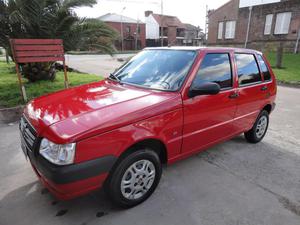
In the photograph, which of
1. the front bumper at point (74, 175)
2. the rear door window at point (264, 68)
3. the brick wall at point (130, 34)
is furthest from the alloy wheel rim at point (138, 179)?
the brick wall at point (130, 34)

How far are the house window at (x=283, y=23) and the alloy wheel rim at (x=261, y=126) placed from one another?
22142mm

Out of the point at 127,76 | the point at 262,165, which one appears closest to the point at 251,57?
the point at 262,165

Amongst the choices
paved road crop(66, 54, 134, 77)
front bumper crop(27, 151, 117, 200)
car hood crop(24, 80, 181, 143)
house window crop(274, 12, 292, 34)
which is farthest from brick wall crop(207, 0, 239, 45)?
front bumper crop(27, 151, 117, 200)

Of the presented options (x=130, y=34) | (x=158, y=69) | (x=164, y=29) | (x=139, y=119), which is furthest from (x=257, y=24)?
(x=164, y=29)

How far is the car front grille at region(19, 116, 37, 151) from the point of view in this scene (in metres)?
2.36

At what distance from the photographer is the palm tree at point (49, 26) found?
22.8ft

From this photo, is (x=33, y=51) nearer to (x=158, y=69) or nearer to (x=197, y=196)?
(x=158, y=69)

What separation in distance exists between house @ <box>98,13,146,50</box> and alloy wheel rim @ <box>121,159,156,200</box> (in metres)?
46.8

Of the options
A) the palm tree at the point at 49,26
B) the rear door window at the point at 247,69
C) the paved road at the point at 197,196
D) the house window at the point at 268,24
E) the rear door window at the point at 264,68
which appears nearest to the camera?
the paved road at the point at 197,196

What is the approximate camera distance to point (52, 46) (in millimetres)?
6352

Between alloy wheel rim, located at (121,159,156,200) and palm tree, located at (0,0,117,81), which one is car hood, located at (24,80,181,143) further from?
palm tree, located at (0,0,117,81)

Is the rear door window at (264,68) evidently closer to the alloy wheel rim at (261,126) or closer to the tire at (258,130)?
the tire at (258,130)

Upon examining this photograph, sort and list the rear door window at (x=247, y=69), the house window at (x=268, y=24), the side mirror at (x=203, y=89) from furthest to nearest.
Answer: the house window at (x=268, y=24) → the rear door window at (x=247, y=69) → the side mirror at (x=203, y=89)

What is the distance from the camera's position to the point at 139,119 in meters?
2.39
